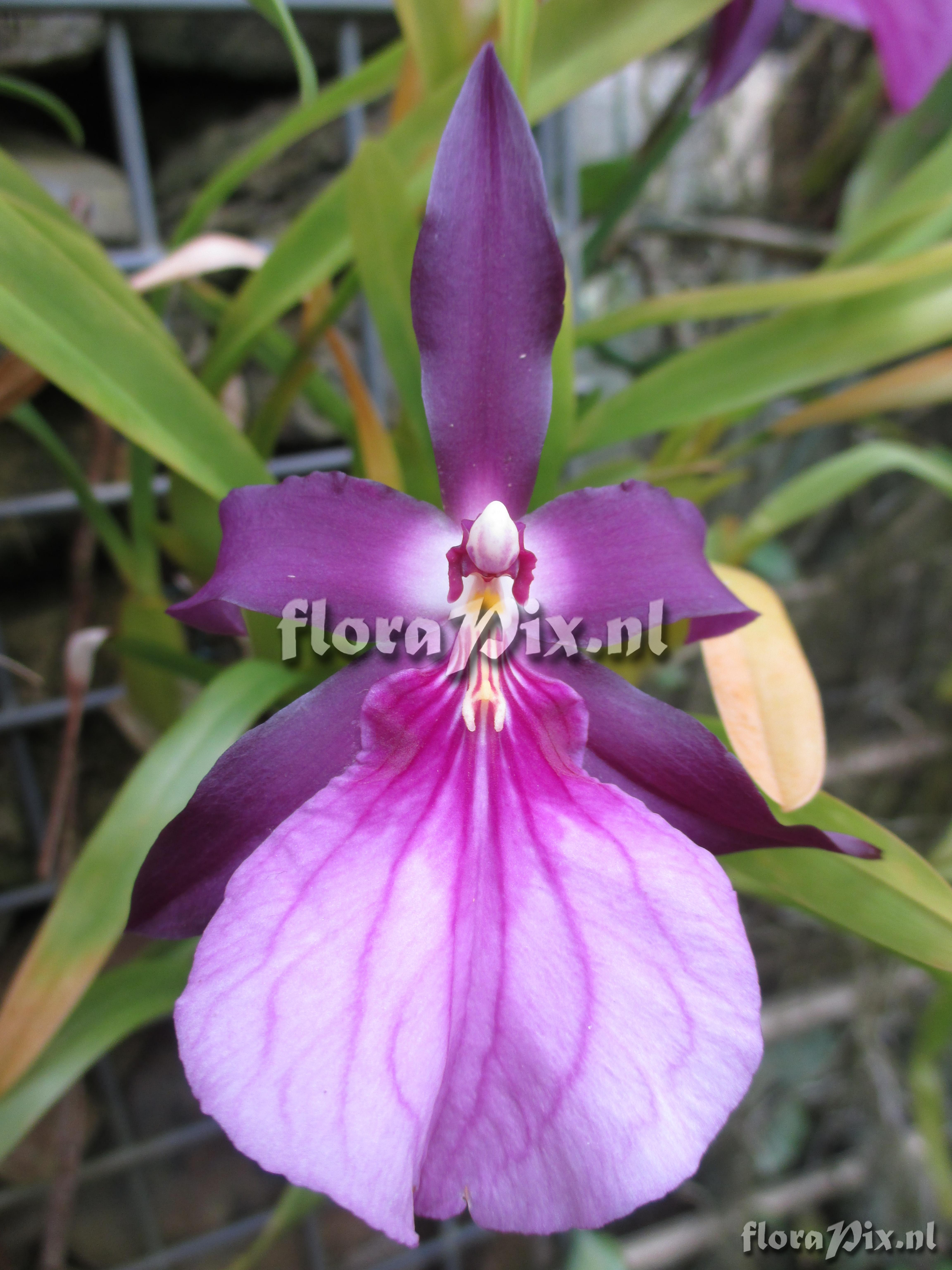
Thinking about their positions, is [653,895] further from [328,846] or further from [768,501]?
[768,501]

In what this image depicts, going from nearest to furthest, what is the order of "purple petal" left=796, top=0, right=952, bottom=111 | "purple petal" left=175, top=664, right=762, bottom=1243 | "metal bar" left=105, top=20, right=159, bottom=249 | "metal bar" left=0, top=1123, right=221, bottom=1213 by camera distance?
1. "purple petal" left=175, top=664, right=762, bottom=1243
2. "purple petal" left=796, top=0, right=952, bottom=111
3. "metal bar" left=105, top=20, right=159, bottom=249
4. "metal bar" left=0, top=1123, right=221, bottom=1213

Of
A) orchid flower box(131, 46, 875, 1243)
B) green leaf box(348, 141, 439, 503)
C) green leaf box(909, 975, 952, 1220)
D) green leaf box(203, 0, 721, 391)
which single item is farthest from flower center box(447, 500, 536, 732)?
green leaf box(909, 975, 952, 1220)

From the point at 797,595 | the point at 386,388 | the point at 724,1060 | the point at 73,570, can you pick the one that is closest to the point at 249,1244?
the point at 73,570

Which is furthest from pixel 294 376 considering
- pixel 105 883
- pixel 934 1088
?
pixel 934 1088

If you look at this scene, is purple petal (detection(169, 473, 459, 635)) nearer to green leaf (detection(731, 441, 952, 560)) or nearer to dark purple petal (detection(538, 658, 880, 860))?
dark purple petal (detection(538, 658, 880, 860))

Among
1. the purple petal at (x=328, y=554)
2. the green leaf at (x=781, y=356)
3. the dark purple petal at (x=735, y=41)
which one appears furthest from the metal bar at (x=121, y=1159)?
the dark purple petal at (x=735, y=41)

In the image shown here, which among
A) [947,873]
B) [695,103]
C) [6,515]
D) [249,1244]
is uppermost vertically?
[695,103]
